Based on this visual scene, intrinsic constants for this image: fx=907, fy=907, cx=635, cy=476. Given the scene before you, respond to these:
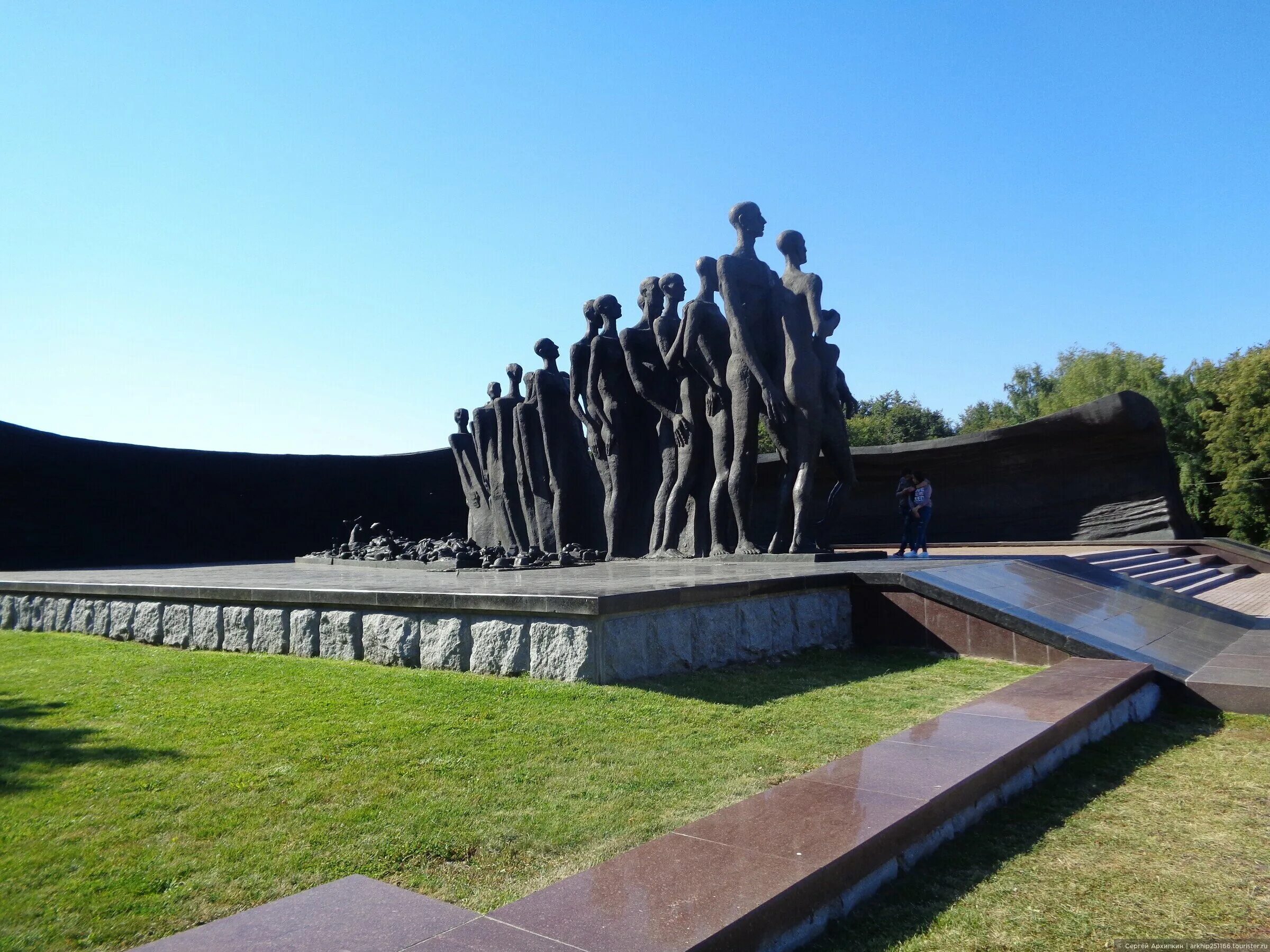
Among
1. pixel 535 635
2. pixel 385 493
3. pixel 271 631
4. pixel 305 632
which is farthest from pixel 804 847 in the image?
pixel 385 493

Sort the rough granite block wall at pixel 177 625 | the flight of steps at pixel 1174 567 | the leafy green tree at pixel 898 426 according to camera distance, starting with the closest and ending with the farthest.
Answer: the rough granite block wall at pixel 177 625
the flight of steps at pixel 1174 567
the leafy green tree at pixel 898 426

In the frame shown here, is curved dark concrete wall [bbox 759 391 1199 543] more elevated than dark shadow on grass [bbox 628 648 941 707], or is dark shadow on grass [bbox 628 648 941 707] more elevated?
curved dark concrete wall [bbox 759 391 1199 543]

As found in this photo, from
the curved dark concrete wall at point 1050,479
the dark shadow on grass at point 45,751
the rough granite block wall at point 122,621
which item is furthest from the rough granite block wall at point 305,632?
the curved dark concrete wall at point 1050,479

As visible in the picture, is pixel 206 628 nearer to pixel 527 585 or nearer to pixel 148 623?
pixel 148 623

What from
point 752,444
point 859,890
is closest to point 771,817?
point 859,890

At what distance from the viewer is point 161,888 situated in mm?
2404

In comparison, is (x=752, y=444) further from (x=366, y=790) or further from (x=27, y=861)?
(x=27, y=861)

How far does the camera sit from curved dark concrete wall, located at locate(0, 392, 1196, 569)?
1579 centimetres

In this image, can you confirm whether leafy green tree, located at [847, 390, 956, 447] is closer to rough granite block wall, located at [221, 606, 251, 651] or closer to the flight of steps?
the flight of steps

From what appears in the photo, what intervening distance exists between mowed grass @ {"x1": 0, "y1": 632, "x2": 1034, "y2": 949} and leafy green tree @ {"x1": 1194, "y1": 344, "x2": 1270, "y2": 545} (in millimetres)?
28466

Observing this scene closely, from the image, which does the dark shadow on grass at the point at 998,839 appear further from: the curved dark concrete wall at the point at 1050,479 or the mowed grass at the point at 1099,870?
the curved dark concrete wall at the point at 1050,479

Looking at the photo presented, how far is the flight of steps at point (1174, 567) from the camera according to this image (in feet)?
36.5

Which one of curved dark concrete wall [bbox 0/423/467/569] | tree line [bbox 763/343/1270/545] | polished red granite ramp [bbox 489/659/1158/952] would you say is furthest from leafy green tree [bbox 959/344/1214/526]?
polished red granite ramp [bbox 489/659/1158/952]

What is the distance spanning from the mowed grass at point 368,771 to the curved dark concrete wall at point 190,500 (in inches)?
589
